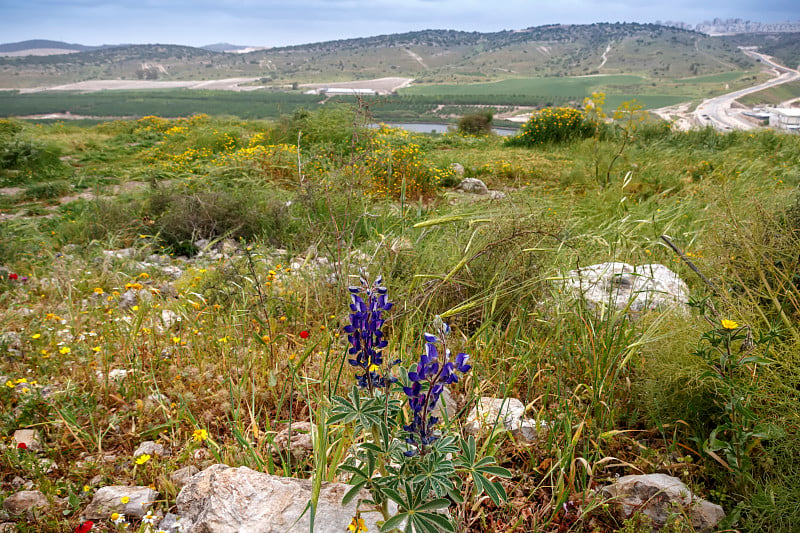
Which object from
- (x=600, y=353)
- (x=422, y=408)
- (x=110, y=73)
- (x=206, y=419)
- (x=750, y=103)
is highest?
(x=110, y=73)

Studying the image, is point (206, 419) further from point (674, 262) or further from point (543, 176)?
point (543, 176)

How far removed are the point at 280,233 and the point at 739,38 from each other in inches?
7364

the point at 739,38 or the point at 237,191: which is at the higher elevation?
the point at 739,38

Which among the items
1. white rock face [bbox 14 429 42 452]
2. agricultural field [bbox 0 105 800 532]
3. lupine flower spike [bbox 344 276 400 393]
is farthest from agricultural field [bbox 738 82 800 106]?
white rock face [bbox 14 429 42 452]

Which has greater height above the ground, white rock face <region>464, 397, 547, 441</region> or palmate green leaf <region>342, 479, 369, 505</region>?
palmate green leaf <region>342, 479, 369, 505</region>

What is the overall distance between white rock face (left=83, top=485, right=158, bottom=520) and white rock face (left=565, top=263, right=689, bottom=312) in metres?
2.22

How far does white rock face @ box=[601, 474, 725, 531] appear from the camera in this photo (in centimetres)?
148

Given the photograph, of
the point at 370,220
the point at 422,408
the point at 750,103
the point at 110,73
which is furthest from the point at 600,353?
the point at 110,73

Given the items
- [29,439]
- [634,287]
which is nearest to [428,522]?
[29,439]

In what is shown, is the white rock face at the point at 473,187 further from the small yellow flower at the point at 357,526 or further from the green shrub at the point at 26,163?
the green shrub at the point at 26,163

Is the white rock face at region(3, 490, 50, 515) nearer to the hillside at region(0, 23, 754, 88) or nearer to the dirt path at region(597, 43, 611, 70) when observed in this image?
the hillside at region(0, 23, 754, 88)

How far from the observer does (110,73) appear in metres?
128

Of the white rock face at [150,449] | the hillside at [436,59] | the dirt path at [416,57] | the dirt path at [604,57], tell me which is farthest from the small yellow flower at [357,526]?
the dirt path at [416,57]

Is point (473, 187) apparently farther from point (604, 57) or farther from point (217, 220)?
point (604, 57)
